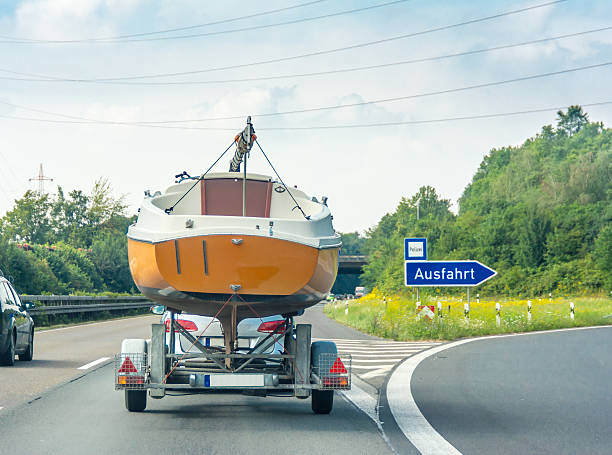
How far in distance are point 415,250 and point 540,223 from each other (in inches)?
2403

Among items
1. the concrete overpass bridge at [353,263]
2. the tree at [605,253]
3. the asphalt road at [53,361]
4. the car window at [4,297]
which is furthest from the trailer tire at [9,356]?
the concrete overpass bridge at [353,263]

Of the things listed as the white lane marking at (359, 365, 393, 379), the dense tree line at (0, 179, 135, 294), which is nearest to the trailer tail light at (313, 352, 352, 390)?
the white lane marking at (359, 365, 393, 379)

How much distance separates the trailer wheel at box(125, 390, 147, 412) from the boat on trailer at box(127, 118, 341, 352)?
1031 millimetres

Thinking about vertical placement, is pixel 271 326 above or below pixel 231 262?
below

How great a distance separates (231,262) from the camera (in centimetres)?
898

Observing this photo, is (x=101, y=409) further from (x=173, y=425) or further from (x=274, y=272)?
(x=274, y=272)

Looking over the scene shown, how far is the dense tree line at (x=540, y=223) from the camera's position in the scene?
76438 mm

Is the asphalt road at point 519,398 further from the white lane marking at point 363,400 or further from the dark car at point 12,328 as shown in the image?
the dark car at point 12,328

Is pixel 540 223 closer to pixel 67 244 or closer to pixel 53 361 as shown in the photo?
pixel 67 244

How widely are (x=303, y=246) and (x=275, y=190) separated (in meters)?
1.88

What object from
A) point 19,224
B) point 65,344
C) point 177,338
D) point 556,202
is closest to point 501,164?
point 556,202

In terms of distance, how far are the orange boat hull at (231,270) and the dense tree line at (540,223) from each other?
199 ft

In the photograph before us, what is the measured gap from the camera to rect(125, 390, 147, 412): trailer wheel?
960 cm

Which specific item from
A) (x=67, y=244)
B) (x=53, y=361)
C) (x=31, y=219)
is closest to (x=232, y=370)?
(x=53, y=361)
